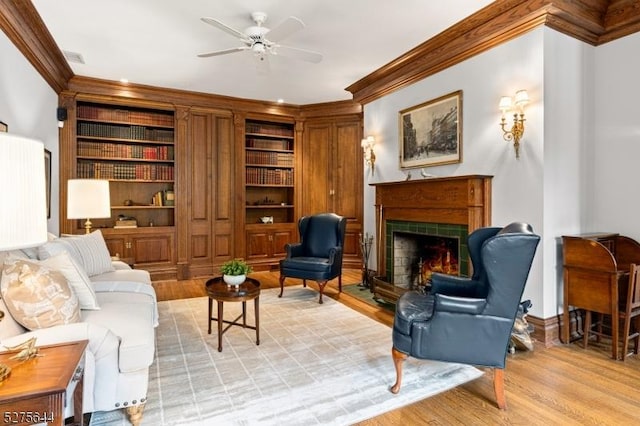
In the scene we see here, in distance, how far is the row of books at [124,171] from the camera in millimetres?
5137

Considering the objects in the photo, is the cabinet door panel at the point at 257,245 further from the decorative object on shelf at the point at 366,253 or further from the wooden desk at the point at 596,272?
the wooden desk at the point at 596,272

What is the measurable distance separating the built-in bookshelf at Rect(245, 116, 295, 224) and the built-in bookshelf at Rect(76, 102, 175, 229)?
4.19 feet

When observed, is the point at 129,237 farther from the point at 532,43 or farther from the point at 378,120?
the point at 532,43

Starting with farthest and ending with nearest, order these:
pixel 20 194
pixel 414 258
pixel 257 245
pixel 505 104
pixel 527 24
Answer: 1. pixel 257 245
2. pixel 414 258
3. pixel 505 104
4. pixel 527 24
5. pixel 20 194

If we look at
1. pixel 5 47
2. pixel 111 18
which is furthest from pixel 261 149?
pixel 5 47

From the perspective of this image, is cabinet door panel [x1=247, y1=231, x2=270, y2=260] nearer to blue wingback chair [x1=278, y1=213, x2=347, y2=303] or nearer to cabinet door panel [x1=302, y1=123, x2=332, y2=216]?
cabinet door panel [x1=302, y1=123, x2=332, y2=216]

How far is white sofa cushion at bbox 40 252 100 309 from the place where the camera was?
211 centimetres

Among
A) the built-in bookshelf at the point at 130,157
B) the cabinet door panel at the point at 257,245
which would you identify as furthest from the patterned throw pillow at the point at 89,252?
the cabinet door panel at the point at 257,245

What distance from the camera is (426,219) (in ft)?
12.8

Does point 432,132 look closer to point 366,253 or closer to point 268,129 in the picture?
point 366,253

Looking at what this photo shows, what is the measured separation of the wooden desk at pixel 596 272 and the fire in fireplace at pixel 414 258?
1.41 metres

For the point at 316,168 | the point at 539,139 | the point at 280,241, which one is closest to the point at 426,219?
the point at 539,139

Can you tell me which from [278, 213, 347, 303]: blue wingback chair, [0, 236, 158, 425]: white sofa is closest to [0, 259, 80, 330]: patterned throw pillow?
[0, 236, 158, 425]: white sofa

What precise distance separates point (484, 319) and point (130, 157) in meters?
5.18
